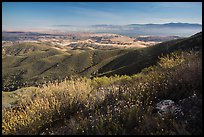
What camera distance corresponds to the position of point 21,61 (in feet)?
456

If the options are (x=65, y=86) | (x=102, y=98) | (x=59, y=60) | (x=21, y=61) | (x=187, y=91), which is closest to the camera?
(x=187, y=91)

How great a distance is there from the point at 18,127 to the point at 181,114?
113 inches

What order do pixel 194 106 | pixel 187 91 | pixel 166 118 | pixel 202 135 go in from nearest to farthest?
pixel 202 135 → pixel 166 118 → pixel 194 106 → pixel 187 91

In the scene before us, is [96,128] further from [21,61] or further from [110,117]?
[21,61]

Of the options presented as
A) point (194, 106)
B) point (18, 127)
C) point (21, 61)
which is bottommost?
point (21, 61)

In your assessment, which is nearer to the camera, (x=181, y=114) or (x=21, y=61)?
(x=181, y=114)

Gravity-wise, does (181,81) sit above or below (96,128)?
above

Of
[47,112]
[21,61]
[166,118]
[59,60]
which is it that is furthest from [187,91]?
[21,61]

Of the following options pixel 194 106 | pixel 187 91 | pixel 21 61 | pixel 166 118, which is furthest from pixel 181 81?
pixel 21 61

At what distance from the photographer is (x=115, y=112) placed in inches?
177

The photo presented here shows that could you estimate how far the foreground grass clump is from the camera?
153 inches

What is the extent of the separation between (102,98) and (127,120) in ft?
4.79

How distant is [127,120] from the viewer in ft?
13.9

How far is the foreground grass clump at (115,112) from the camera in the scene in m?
3.88
